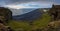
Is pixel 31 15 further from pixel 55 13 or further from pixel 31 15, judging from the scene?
pixel 55 13

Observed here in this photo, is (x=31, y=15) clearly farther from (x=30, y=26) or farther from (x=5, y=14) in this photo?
(x=5, y=14)

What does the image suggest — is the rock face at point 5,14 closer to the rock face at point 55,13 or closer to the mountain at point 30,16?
the mountain at point 30,16

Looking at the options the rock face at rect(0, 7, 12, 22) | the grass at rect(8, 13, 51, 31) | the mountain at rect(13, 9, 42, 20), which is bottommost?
the grass at rect(8, 13, 51, 31)

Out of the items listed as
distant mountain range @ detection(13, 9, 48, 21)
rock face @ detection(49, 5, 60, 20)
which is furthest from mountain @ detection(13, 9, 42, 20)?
rock face @ detection(49, 5, 60, 20)

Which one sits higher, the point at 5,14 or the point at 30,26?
the point at 5,14

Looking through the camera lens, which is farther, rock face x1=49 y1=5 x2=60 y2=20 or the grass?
rock face x1=49 y1=5 x2=60 y2=20

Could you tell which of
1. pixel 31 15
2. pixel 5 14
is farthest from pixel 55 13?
pixel 5 14

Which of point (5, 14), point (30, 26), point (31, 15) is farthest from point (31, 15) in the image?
point (5, 14)

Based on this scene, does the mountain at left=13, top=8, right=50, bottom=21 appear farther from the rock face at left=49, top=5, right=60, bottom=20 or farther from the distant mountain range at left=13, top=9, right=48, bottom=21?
the rock face at left=49, top=5, right=60, bottom=20

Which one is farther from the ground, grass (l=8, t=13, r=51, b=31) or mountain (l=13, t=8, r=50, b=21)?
mountain (l=13, t=8, r=50, b=21)

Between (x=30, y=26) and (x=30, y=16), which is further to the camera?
(x=30, y=16)
